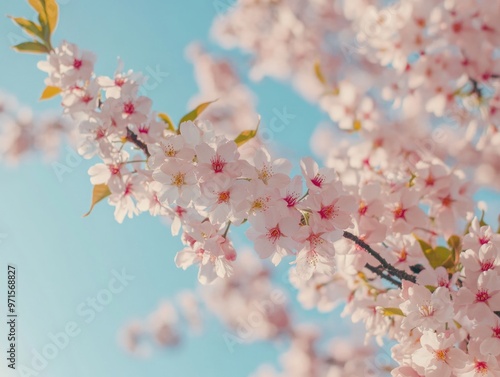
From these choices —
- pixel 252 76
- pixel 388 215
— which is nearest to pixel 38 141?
pixel 252 76

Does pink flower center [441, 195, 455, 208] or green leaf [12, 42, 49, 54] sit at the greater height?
green leaf [12, 42, 49, 54]

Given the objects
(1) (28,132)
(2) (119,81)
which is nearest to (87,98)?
(2) (119,81)

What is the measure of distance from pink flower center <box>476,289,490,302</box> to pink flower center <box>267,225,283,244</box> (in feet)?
1.71

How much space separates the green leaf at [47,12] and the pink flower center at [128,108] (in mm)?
456

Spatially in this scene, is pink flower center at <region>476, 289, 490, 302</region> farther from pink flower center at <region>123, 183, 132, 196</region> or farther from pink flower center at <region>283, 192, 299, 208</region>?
pink flower center at <region>123, 183, 132, 196</region>

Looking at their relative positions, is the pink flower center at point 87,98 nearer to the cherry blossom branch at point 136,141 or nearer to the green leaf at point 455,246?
the cherry blossom branch at point 136,141

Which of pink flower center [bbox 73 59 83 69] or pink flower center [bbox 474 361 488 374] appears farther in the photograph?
pink flower center [bbox 73 59 83 69]

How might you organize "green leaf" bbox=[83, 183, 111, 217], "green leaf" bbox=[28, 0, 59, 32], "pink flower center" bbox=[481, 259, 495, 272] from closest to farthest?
"pink flower center" bbox=[481, 259, 495, 272], "green leaf" bbox=[83, 183, 111, 217], "green leaf" bbox=[28, 0, 59, 32]

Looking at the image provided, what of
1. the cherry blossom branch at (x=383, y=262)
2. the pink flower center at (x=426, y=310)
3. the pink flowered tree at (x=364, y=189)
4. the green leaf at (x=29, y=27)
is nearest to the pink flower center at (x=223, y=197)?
the pink flowered tree at (x=364, y=189)

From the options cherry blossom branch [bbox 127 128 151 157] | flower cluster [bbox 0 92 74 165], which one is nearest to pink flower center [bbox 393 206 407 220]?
cherry blossom branch [bbox 127 128 151 157]

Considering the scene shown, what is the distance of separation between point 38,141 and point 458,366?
17.4 feet

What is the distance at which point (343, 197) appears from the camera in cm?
122

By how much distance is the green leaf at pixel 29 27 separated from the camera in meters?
1.65

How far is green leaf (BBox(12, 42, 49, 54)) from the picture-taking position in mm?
1647
